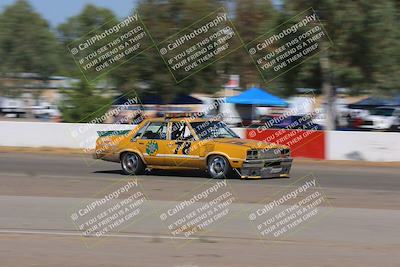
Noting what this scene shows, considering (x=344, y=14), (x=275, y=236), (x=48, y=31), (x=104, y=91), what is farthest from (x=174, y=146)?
(x=48, y=31)

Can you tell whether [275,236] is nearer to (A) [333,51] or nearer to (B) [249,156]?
(B) [249,156]

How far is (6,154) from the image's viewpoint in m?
22.7

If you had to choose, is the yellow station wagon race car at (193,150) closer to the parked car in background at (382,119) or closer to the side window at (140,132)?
the side window at (140,132)

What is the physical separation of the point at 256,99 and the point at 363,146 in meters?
18.1

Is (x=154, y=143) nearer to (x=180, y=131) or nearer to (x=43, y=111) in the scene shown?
(x=180, y=131)

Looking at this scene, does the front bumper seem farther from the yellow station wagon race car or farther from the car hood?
the car hood

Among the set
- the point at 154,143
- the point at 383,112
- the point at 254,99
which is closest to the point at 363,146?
the point at 154,143

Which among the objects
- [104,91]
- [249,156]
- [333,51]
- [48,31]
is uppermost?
[48,31]

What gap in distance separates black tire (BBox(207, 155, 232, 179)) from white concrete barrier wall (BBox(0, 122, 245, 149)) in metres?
10.1

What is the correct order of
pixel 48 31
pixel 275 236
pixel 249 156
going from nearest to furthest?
1. pixel 275 236
2. pixel 249 156
3. pixel 48 31

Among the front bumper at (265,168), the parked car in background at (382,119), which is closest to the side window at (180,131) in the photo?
the front bumper at (265,168)

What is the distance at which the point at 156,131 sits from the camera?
51.3 feet

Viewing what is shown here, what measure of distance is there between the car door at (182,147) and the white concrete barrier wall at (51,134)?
30.6 feet

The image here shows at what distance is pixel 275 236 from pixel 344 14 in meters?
20.0
